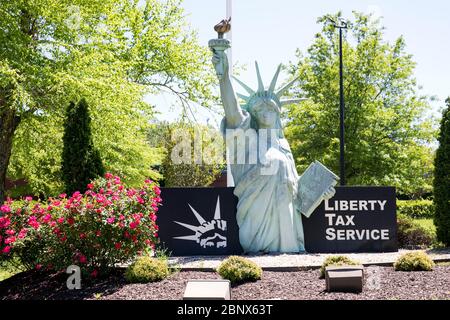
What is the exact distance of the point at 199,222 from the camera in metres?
11.6

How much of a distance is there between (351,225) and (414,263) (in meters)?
3.10

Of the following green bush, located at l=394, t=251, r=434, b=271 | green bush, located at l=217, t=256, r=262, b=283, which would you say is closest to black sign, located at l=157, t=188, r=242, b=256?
green bush, located at l=217, t=256, r=262, b=283

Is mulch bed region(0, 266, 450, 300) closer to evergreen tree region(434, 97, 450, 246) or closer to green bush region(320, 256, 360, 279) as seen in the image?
green bush region(320, 256, 360, 279)

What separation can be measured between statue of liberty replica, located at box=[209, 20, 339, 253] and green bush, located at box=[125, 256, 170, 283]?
10.1 feet

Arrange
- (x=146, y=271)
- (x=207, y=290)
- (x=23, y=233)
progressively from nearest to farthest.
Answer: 1. (x=207, y=290)
2. (x=146, y=271)
3. (x=23, y=233)

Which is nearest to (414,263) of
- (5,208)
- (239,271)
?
(239,271)

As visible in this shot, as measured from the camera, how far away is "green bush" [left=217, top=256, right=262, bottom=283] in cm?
841

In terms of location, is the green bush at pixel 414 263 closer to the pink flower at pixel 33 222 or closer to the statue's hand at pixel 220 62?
the statue's hand at pixel 220 62

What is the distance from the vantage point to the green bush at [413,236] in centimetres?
1323

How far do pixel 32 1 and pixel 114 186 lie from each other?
9.06 m

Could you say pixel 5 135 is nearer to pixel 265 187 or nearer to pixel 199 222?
pixel 199 222

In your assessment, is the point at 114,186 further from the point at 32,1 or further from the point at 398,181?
the point at 398,181
